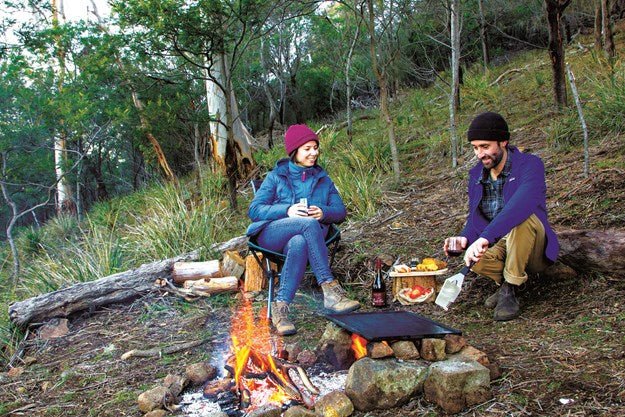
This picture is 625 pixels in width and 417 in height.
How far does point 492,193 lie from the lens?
11.4 ft

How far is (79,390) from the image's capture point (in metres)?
3.01

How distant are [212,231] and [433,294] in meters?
2.89

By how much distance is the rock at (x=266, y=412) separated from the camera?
7.35 feet

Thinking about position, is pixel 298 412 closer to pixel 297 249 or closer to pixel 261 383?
pixel 261 383

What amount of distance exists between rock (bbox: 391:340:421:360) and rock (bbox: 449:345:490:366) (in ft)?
0.57

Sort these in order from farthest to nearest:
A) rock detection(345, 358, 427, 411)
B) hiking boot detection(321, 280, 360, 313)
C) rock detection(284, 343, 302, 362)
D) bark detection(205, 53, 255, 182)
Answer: bark detection(205, 53, 255, 182)
hiking boot detection(321, 280, 360, 313)
rock detection(284, 343, 302, 362)
rock detection(345, 358, 427, 411)

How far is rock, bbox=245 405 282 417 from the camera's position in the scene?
2.24 metres

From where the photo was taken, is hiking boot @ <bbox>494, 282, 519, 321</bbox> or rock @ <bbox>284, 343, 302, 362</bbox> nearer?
rock @ <bbox>284, 343, 302, 362</bbox>

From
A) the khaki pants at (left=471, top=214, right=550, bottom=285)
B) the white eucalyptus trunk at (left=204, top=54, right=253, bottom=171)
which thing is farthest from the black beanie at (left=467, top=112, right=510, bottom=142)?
the white eucalyptus trunk at (left=204, top=54, right=253, bottom=171)

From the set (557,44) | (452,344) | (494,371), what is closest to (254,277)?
(452,344)

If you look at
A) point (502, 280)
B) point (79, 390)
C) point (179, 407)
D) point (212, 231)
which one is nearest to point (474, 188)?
point (502, 280)

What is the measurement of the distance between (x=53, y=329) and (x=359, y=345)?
8.90ft

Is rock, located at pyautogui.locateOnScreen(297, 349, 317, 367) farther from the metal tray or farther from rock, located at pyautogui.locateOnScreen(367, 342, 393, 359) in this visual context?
rock, located at pyautogui.locateOnScreen(367, 342, 393, 359)

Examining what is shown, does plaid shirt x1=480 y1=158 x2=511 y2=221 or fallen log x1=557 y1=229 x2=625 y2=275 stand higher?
plaid shirt x1=480 y1=158 x2=511 y2=221
